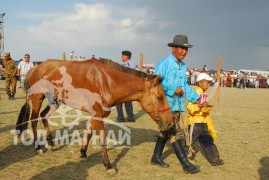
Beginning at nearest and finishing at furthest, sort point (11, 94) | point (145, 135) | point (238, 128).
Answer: point (145, 135)
point (238, 128)
point (11, 94)

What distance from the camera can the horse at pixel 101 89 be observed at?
4.33 metres

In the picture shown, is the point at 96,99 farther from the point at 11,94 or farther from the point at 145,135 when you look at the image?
the point at 11,94

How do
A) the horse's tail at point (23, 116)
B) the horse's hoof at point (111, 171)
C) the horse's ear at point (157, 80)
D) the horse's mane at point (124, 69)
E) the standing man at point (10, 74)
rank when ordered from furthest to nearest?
the standing man at point (10, 74), the horse's tail at point (23, 116), the horse's mane at point (124, 69), the horse's hoof at point (111, 171), the horse's ear at point (157, 80)

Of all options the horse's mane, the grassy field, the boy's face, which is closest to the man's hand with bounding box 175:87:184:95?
the horse's mane

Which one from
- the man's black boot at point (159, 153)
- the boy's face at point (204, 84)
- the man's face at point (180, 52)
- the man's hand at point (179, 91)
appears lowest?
the man's black boot at point (159, 153)

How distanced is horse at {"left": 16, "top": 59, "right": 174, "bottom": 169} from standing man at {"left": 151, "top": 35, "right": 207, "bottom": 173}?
9.4 inches

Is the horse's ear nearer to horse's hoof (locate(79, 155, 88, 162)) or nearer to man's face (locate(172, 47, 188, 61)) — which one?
man's face (locate(172, 47, 188, 61))

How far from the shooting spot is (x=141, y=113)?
10773 mm

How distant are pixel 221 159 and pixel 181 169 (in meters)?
1.02

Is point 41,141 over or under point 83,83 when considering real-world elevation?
under

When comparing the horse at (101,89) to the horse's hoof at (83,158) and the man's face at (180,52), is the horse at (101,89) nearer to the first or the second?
the horse's hoof at (83,158)

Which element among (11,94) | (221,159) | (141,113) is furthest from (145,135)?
(11,94)

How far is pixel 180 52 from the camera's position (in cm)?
455

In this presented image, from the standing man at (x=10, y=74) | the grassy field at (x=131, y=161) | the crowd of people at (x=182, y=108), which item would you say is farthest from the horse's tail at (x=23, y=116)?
the standing man at (x=10, y=74)
